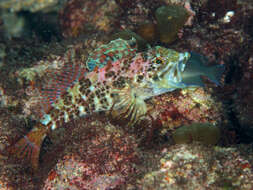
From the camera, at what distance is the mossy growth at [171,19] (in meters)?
5.15

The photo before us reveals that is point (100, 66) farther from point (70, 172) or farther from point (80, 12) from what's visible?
point (80, 12)

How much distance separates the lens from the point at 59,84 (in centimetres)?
431

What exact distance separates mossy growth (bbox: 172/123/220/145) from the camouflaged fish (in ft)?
2.90

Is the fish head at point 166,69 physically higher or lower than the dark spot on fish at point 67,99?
higher

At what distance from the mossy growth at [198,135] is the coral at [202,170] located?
0.65 feet

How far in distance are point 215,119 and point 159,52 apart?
178cm

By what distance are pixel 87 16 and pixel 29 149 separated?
4404 mm

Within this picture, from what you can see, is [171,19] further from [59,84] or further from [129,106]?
[59,84]

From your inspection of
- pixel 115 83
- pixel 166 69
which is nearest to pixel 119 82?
pixel 115 83

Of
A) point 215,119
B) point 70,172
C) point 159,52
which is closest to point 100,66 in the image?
point 159,52

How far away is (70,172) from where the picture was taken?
3686 millimetres

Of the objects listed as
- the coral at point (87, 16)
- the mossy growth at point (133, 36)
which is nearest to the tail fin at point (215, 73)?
the mossy growth at point (133, 36)

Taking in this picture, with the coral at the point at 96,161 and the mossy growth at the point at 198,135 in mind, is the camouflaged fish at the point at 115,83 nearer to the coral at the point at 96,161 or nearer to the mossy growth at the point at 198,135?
the coral at the point at 96,161

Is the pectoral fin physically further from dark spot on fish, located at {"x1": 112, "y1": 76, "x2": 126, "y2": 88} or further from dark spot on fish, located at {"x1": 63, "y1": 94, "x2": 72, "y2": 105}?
dark spot on fish, located at {"x1": 63, "y1": 94, "x2": 72, "y2": 105}
